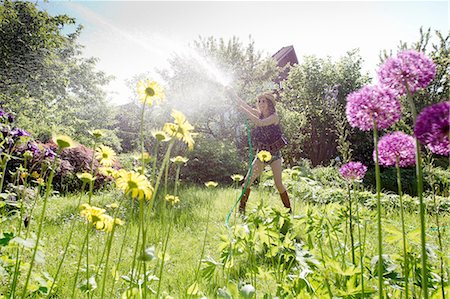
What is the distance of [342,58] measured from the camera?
46.7 ft

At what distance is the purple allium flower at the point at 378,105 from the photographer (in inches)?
26.1

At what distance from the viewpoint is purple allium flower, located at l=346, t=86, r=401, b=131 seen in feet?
2.17

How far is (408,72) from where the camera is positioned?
64cm

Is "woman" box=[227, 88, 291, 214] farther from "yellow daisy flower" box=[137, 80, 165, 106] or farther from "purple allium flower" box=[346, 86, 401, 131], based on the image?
"purple allium flower" box=[346, 86, 401, 131]

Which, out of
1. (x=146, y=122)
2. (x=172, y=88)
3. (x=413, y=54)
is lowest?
(x=413, y=54)

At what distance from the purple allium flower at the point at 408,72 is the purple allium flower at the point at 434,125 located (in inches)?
7.7

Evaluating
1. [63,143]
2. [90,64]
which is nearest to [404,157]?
[63,143]

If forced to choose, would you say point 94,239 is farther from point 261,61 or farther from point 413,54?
point 261,61

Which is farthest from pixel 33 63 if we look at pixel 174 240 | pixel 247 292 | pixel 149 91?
pixel 247 292

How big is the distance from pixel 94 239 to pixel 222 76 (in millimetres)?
8811

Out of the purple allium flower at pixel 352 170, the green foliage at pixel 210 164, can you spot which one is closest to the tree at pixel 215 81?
the green foliage at pixel 210 164

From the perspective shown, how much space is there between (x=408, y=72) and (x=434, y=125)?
0.78ft

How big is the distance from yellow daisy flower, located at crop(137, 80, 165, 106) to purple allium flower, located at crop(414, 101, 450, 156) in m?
0.69

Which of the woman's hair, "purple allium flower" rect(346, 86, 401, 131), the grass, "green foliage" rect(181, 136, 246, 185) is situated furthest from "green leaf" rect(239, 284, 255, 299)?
"green foliage" rect(181, 136, 246, 185)
